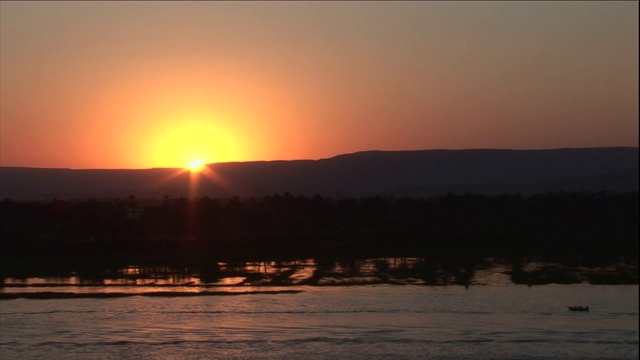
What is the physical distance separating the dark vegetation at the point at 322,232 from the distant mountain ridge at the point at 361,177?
6.70 m

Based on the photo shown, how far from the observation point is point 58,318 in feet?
73.3

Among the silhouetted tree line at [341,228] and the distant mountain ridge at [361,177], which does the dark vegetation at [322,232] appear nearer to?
the silhouetted tree line at [341,228]

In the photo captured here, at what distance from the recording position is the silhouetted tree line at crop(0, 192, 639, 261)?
3953 centimetres

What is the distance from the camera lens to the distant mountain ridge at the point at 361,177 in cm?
6625

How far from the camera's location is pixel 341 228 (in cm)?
5234

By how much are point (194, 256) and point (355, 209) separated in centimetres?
1990

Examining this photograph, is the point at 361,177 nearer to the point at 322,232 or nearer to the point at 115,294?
the point at 322,232

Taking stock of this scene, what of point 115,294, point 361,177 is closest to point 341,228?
point 115,294

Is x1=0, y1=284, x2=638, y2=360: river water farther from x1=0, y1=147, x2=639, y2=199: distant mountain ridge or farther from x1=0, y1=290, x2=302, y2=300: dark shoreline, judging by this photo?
x1=0, y1=147, x2=639, y2=199: distant mountain ridge

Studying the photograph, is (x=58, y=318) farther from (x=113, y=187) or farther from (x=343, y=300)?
(x=113, y=187)

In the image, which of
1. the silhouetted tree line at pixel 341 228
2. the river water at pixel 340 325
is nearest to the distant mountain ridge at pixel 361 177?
the silhouetted tree line at pixel 341 228

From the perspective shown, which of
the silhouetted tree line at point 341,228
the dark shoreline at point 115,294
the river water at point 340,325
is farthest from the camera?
the silhouetted tree line at point 341,228

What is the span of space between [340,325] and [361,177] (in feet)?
283

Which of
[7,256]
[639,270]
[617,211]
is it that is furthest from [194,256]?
[617,211]
